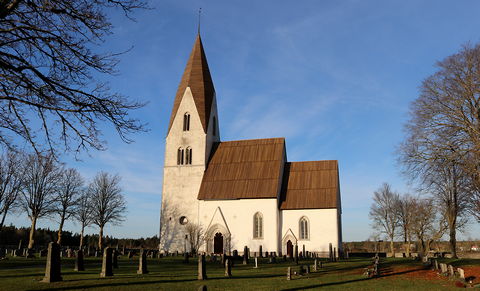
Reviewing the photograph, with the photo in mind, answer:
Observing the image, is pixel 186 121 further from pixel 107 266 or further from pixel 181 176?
pixel 107 266

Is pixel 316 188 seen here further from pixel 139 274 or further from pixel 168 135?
pixel 139 274

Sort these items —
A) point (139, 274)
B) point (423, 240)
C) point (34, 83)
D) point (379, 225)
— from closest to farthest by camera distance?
point (34, 83) < point (139, 274) < point (423, 240) < point (379, 225)

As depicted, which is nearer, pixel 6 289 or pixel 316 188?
pixel 6 289

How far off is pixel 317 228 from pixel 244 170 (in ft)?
30.1

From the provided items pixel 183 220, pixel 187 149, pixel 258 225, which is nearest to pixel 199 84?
pixel 187 149

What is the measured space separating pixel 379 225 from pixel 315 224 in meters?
23.4

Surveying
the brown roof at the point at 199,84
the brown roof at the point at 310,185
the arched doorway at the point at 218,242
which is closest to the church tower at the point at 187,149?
the brown roof at the point at 199,84

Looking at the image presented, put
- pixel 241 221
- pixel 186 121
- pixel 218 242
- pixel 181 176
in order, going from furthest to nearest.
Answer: pixel 186 121 → pixel 181 176 → pixel 218 242 → pixel 241 221

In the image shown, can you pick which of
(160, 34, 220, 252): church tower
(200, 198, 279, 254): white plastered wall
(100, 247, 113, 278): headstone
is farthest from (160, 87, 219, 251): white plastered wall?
(100, 247, 113, 278): headstone

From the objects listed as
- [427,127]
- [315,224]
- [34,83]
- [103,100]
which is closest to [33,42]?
[34,83]

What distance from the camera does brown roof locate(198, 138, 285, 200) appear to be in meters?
37.9

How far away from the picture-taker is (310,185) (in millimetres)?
38562

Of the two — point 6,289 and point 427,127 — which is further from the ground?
point 427,127

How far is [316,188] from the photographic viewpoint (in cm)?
3809
